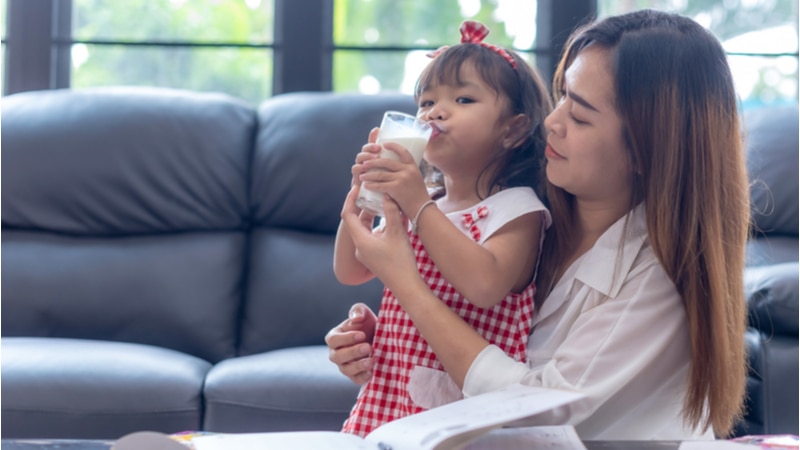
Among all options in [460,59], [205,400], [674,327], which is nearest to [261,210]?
[205,400]

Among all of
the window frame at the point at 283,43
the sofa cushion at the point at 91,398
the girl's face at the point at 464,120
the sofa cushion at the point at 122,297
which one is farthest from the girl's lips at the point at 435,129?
the window frame at the point at 283,43

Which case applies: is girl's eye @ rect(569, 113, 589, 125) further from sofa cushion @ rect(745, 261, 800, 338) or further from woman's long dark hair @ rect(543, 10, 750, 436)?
sofa cushion @ rect(745, 261, 800, 338)

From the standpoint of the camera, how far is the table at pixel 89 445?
2.43 ft

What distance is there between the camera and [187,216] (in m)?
2.52

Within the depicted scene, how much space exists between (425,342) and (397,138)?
12.1 inches

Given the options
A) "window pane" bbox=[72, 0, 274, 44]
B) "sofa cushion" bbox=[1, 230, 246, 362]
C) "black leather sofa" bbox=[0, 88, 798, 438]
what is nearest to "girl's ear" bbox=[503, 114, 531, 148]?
"black leather sofa" bbox=[0, 88, 798, 438]

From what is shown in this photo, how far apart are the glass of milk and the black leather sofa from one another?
3.38 feet

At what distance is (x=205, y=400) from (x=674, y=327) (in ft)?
3.69

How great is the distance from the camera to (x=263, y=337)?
2387mm

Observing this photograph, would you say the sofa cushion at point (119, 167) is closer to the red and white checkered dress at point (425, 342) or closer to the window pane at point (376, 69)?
the window pane at point (376, 69)

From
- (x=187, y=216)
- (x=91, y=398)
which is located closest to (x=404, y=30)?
(x=187, y=216)

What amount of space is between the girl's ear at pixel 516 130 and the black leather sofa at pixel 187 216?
0.96 m

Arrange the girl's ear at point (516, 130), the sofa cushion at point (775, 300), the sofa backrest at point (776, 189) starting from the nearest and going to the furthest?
the girl's ear at point (516, 130) → the sofa cushion at point (775, 300) → the sofa backrest at point (776, 189)

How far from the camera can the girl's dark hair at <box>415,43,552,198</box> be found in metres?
1.34
